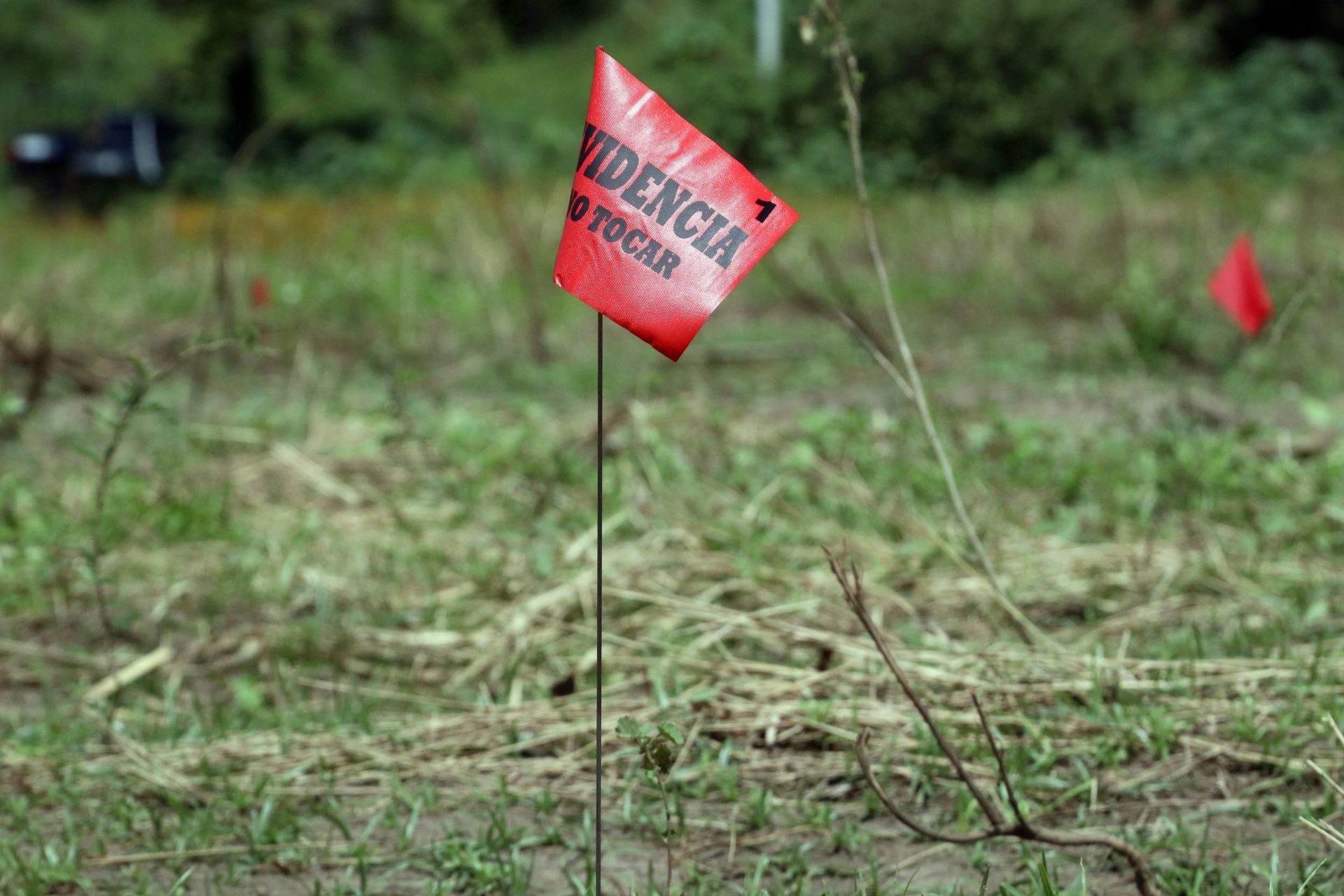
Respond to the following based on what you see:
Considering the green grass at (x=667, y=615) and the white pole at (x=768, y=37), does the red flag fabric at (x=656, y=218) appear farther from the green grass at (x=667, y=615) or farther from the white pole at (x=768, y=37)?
the white pole at (x=768, y=37)

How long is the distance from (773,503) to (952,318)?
12.4 ft

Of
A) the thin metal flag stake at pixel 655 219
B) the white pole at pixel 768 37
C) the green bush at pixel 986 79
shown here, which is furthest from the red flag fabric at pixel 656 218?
the white pole at pixel 768 37

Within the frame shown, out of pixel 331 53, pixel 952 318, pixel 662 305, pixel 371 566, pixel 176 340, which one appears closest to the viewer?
pixel 662 305

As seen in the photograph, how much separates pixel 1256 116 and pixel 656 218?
1744 centimetres

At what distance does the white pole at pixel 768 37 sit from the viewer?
13242 mm

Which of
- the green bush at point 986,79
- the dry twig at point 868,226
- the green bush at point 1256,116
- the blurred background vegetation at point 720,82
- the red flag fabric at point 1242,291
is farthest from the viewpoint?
the green bush at point 1256,116

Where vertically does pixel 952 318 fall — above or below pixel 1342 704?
above

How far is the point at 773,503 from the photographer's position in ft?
10.7

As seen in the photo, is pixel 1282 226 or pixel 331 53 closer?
pixel 1282 226

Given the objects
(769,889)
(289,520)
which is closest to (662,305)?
(769,889)

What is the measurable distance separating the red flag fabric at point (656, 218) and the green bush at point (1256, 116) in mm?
15236

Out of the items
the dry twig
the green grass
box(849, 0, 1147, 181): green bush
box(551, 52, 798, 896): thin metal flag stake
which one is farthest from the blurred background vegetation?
box(551, 52, 798, 896): thin metal flag stake

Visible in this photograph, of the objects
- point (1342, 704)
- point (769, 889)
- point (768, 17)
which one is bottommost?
point (769, 889)

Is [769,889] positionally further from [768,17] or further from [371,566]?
[768,17]
